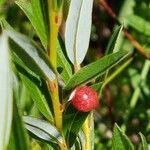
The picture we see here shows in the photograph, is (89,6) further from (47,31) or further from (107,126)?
(107,126)

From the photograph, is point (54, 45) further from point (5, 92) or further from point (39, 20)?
point (5, 92)

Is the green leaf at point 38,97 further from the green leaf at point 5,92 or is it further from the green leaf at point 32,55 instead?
the green leaf at point 5,92

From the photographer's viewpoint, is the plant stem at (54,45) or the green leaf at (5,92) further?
the plant stem at (54,45)

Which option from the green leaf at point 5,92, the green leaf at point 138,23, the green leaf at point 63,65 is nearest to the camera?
the green leaf at point 5,92

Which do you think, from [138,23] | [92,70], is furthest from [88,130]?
[138,23]

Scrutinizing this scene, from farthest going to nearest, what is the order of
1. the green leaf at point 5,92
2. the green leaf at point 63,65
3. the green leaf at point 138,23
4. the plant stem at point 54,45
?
the green leaf at point 138,23, the green leaf at point 63,65, the plant stem at point 54,45, the green leaf at point 5,92

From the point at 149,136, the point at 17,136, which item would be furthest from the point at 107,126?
the point at 17,136

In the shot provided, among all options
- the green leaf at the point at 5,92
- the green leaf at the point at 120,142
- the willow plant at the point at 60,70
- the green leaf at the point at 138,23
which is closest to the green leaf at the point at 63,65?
the willow plant at the point at 60,70

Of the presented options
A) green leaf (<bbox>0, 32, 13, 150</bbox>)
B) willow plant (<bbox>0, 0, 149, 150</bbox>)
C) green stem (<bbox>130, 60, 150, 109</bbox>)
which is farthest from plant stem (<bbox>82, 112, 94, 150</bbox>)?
green stem (<bbox>130, 60, 150, 109</bbox>)
